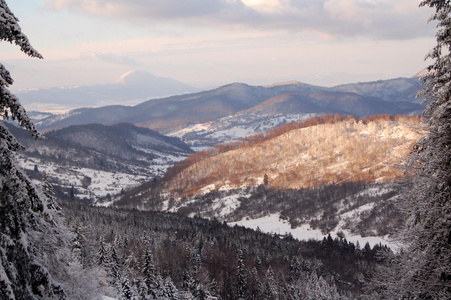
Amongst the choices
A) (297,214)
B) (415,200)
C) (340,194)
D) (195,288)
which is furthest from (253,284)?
(340,194)

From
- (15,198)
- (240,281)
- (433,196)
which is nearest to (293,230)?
(240,281)

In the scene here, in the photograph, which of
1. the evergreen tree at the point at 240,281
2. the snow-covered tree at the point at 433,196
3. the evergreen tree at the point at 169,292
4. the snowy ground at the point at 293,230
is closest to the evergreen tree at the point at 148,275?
the evergreen tree at the point at 169,292

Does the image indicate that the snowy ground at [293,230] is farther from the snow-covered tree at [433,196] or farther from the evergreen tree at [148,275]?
the snow-covered tree at [433,196]

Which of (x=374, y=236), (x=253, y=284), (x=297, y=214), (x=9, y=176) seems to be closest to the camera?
(x=9, y=176)

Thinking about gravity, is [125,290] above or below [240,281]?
above

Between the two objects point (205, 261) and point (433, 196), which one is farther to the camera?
point (205, 261)

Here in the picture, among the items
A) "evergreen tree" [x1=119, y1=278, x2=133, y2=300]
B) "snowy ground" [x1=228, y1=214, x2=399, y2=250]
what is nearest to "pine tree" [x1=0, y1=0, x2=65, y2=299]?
"evergreen tree" [x1=119, y1=278, x2=133, y2=300]

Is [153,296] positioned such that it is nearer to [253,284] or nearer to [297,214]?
[253,284]

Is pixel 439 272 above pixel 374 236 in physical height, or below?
above

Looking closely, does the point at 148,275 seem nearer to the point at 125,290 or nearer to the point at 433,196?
the point at 125,290
